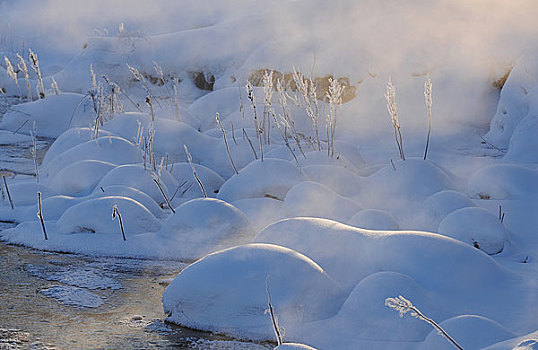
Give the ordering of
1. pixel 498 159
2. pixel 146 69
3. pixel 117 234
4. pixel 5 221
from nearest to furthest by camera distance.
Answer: pixel 117 234, pixel 5 221, pixel 498 159, pixel 146 69

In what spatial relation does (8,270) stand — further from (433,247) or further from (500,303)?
(500,303)

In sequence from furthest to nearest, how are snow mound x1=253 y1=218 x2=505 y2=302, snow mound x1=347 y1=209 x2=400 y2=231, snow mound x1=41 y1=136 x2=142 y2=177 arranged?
snow mound x1=41 y1=136 x2=142 y2=177
snow mound x1=347 y1=209 x2=400 y2=231
snow mound x1=253 y1=218 x2=505 y2=302

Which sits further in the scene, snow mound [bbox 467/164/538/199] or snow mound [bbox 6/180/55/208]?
snow mound [bbox 6/180/55/208]

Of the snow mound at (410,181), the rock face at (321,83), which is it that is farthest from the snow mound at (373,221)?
the rock face at (321,83)

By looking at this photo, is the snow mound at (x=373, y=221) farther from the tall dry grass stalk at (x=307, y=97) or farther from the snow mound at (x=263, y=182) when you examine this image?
the tall dry grass stalk at (x=307, y=97)

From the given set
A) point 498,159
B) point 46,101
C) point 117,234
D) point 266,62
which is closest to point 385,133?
point 498,159

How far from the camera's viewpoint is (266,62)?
8.22 metres

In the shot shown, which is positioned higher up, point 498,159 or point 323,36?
point 323,36

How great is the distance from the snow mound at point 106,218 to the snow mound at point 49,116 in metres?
3.41

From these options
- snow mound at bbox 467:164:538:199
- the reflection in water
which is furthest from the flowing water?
snow mound at bbox 467:164:538:199

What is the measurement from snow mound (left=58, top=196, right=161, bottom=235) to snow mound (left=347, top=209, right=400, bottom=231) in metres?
1.28

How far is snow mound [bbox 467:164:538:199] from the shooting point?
14.1ft

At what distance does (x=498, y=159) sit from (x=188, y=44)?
5.30m

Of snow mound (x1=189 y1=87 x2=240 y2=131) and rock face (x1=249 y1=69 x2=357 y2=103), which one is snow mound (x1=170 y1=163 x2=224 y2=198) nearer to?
snow mound (x1=189 y1=87 x2=240 y2=131)
